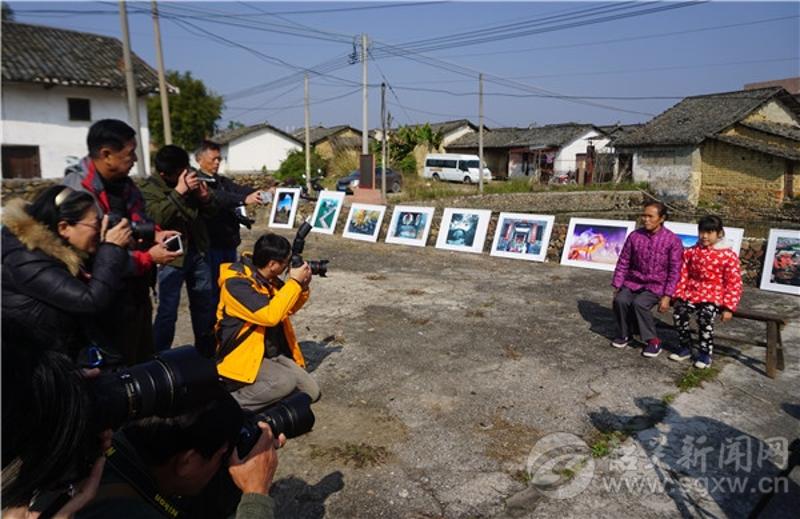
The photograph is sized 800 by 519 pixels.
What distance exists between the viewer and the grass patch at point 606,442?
3436 millimetres

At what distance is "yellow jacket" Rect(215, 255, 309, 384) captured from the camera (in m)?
3.25

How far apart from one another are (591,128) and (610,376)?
126ft

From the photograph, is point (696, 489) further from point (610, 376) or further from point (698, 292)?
point (698, 292)

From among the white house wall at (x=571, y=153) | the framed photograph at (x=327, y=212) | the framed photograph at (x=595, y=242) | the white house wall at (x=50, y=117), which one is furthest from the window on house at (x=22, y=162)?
the white house wall at (x=571, y=153)

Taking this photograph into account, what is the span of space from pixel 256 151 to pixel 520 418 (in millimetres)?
43159

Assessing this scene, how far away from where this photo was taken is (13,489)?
3.27 feet

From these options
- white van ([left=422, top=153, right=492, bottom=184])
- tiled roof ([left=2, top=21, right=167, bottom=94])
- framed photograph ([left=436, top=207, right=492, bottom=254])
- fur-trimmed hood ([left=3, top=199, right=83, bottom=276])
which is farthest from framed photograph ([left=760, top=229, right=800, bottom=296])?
white van ([left=422, top=153, right=492, bottom=184])

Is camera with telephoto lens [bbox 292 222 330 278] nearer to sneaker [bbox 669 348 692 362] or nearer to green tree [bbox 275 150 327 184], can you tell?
sneaker [bbox 669 348 692 362]

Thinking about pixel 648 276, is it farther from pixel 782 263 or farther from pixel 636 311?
pixel 782 263

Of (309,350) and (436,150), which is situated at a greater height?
(436,150)

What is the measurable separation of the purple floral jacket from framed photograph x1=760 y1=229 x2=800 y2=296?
364cm

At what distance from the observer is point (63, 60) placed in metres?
21.9

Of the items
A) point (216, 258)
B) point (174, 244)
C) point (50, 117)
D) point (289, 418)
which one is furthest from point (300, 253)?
point (50, 117)

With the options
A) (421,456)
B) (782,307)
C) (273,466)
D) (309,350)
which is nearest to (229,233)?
(309,350)
